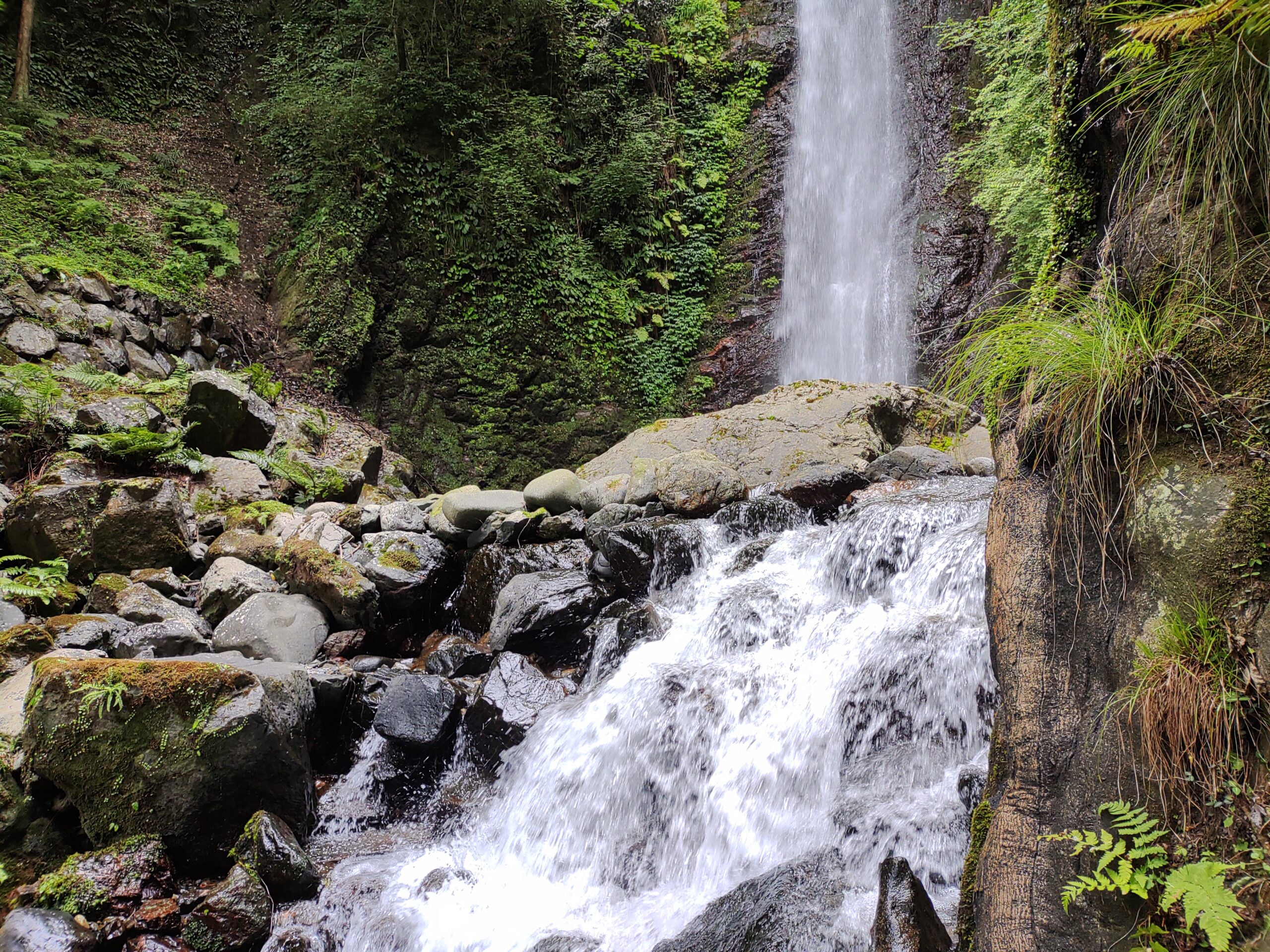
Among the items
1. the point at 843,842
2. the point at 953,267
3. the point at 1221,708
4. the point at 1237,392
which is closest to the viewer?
the point at 1221,708

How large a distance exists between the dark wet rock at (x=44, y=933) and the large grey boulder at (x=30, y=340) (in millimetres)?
6330

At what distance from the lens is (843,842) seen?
11.1ft

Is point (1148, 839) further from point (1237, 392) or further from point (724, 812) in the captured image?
point (724, 812)

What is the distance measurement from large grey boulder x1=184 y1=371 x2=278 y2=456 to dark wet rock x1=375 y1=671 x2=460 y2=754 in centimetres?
406

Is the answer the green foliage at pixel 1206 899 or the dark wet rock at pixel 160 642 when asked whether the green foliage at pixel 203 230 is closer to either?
the dark wet rock at pixel 160 642

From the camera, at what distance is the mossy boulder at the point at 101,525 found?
17.2 feet

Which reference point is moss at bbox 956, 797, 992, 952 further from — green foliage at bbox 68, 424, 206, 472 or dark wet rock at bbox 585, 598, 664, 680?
green foliage at bbox 68, 424, 206, 472

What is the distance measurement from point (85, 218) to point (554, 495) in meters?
7.73

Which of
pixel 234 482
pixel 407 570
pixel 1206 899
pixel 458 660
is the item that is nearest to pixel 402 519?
pixel 407 570

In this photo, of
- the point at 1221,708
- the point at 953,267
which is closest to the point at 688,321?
the point at 953,267

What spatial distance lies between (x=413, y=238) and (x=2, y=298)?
5.52 m

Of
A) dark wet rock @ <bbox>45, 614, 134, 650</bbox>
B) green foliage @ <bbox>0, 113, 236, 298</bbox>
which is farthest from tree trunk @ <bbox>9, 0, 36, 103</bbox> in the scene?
dark wet rock @ <bbox>45, 614, 134, 650</bbox>

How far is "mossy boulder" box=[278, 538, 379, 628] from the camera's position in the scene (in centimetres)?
580

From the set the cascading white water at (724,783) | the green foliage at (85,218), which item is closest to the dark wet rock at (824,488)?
the cascading white water at (724,783)
